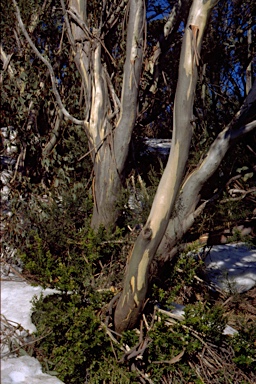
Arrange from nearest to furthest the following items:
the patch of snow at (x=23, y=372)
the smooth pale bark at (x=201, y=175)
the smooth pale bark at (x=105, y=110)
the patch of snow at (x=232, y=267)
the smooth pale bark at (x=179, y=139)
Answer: the patch of snow at (x=23, y=372)
the smooth pale bark at (x=179, y=139)
the smooth pale bark at (x=201, y=175)
the smooth pale bark at (x=105, y=110)
the patch of snow at (x=232, y=267)

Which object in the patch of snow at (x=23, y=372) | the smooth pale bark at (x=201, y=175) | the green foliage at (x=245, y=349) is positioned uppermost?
the smooth pale bark at (x=201, y=175)

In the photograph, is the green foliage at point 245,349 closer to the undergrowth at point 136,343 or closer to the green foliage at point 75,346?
the undergrowth at point 136,343

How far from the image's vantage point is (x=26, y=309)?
384cm

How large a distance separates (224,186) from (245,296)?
4.16ft

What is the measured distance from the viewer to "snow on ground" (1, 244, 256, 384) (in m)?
3.18

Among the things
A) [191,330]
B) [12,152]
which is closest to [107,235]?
[191,330]

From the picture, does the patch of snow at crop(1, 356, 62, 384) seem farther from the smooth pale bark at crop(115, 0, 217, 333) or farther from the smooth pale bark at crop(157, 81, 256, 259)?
the smooth pale bark at crop(157, 81, 256, 259)

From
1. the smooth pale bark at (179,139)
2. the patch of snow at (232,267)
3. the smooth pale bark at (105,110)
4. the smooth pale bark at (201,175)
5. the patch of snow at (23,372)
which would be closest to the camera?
the patch of snow at (23,372)

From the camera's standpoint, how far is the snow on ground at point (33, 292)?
3180 millimetres

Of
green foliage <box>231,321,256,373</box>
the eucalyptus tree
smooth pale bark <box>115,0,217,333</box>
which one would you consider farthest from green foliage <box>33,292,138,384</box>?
green foliage <box>231,321,256,373</box>

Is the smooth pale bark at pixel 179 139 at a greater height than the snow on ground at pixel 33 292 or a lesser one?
greater

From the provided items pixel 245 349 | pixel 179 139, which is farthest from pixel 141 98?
pixel 245 349

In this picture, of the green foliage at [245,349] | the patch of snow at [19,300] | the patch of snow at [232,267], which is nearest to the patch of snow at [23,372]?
the patch of snow at [19,300]

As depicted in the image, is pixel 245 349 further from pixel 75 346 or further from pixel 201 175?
pixel 201 175
